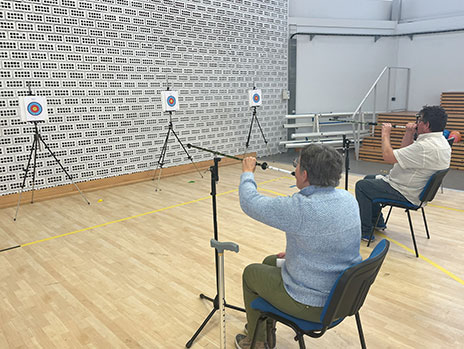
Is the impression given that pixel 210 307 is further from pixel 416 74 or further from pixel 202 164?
pixel 416 74

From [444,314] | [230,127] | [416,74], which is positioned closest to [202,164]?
[230,127]

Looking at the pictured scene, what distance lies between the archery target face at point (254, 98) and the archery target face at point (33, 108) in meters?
3.50

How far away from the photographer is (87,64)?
4.95 metres

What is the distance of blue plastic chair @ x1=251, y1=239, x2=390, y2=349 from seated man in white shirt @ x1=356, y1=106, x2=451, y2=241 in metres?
1.57

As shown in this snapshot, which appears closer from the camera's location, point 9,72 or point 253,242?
point 253,242

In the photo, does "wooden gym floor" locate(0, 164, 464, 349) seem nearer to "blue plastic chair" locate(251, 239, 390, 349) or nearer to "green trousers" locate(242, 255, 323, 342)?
"green trousers" locate(242, 255, 323, 342)

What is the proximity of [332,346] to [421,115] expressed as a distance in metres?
1.94

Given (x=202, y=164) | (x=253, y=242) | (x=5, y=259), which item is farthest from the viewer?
(x=202, y=164)

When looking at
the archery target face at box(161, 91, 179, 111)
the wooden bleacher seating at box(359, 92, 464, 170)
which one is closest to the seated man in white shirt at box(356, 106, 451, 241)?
the archery target face at box(161, 91, 179, 111)

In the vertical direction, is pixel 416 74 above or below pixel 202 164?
above

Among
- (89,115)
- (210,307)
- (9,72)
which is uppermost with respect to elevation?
(9,72)

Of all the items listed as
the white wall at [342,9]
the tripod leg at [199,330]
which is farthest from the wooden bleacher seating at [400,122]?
the tripod leg at [199,330]

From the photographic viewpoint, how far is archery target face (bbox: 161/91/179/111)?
529 cm

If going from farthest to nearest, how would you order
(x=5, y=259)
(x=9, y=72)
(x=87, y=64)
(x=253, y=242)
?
(x=87, y=64)
(x=9, y=72)
(x=253, y=242)
(x=5, y=259)
